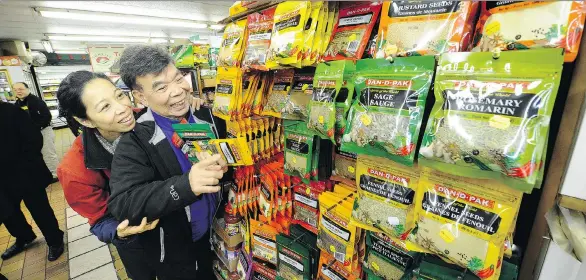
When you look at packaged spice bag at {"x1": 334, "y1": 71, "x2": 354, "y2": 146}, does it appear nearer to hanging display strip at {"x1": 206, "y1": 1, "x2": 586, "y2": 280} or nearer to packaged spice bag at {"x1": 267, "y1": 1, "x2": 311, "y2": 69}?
hanging display strip at {"x1": 206, "y1": 1, "x2": 586, "y2": 280}

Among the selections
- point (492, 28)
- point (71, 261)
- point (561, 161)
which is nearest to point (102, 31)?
point (71, 261)

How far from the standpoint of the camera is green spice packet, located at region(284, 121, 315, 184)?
1149 mm

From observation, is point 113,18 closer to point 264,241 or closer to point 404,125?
point 264,241

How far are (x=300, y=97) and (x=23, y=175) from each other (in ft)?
10.3

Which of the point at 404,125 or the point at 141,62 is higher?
the point at 141,62

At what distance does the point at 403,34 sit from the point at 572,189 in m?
0.56

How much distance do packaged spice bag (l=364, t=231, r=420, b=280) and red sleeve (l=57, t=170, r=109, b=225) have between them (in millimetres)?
1496

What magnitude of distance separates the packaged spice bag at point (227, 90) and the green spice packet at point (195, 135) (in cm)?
18

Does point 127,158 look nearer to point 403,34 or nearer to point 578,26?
point 403,34

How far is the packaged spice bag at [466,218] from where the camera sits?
0.64 meters

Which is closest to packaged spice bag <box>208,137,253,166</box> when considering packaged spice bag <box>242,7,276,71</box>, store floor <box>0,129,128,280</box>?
packaged spice bag <box>242,7,276,71</box>

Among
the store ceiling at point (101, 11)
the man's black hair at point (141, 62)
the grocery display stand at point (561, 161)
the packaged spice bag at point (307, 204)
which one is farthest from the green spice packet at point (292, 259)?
the store ceiling at point (101, 11)

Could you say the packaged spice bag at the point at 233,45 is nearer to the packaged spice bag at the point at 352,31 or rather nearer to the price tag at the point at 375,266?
the packaged spice bag at the point at 352,31

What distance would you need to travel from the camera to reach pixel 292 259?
1.40m
